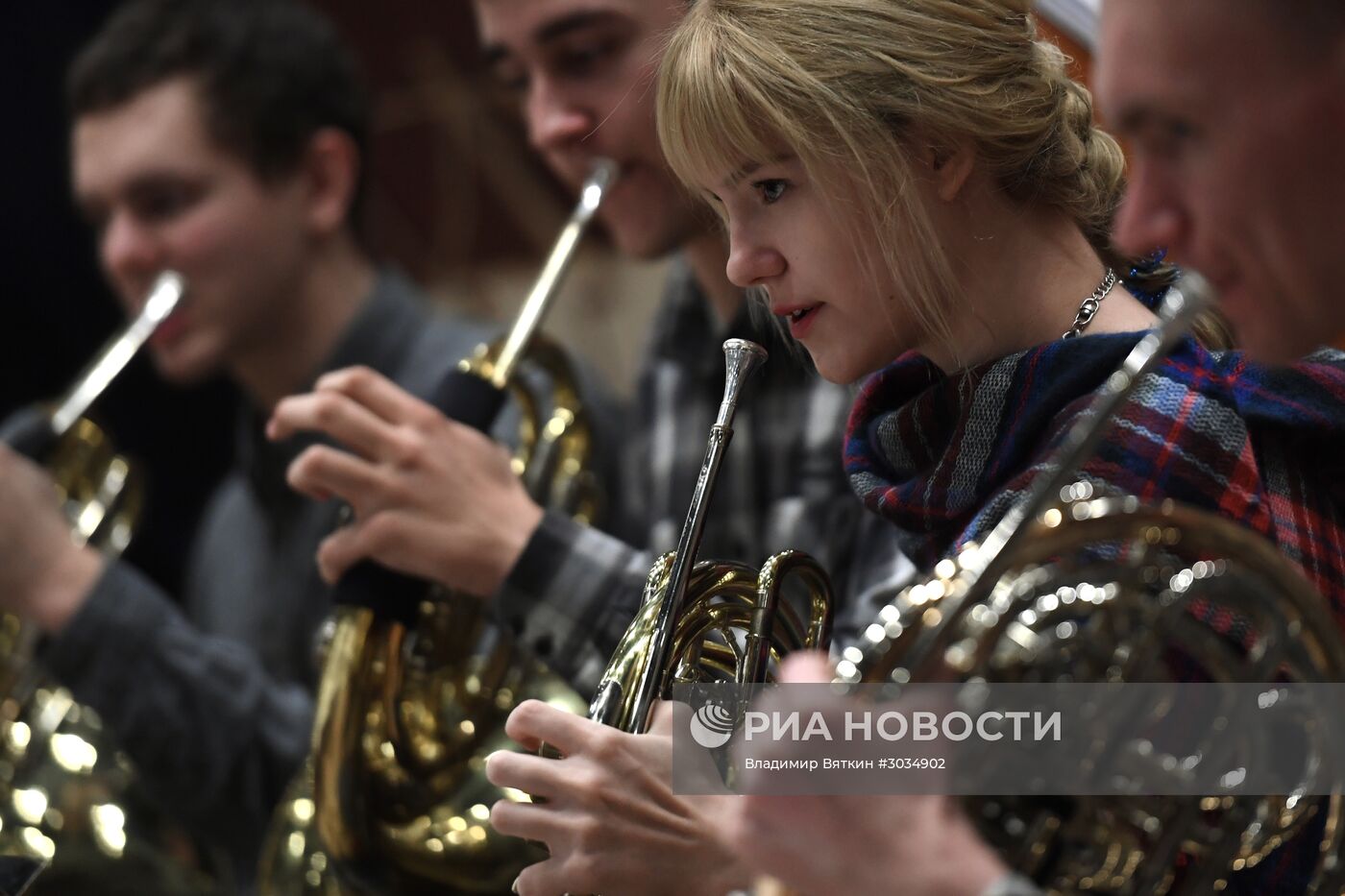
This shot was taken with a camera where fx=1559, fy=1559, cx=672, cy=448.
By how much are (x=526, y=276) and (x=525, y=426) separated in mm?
956

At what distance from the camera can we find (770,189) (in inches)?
31.1

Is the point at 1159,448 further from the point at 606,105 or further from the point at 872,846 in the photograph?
the point at 606,105

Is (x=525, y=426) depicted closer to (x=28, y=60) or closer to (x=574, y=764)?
(x=574, y=764)

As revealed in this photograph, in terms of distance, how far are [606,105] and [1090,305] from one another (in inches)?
21.3

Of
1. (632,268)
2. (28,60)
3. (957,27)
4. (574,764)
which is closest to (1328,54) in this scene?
(957,27)

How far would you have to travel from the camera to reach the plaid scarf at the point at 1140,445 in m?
0.72

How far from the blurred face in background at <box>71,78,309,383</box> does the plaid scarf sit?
987 millimetres

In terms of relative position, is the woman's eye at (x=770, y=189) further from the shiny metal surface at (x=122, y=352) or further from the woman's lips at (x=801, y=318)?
the shiny metal surface at (x=122, y=352)

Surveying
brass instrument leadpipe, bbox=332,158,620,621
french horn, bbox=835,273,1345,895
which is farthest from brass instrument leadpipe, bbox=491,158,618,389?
french horn, bbox=835,273,1345,895

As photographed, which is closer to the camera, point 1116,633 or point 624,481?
point 1116,633

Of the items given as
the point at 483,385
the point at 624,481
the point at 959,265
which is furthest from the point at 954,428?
the point at 624,481

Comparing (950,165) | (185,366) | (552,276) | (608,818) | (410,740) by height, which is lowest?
(185,366)

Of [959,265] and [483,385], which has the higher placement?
[959,265]

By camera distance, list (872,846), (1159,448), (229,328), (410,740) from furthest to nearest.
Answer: (229,328) < (410,740) < (1159,448) < (872,846)
